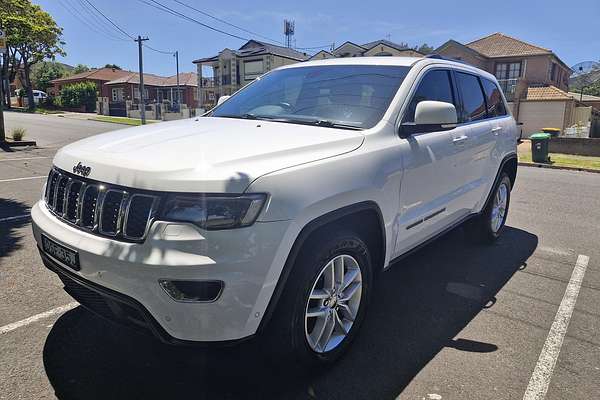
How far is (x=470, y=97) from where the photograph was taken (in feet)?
15.3

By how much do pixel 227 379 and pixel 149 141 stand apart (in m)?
1.51

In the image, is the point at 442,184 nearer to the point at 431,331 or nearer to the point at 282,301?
the point at 431,331

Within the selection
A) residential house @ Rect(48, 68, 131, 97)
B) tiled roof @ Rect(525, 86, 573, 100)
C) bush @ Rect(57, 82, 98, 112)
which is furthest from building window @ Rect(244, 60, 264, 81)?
tiled roof @ Rect(525, 86, 573, 100)

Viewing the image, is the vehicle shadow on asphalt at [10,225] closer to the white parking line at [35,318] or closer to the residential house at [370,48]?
the white parking line at [35,318]

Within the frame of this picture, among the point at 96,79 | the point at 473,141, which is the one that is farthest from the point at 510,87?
the point at 96,79

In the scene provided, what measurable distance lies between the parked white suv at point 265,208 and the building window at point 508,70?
33.3 metres

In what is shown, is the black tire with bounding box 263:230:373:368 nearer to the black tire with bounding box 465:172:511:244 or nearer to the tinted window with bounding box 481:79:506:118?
the black tire with bounding box 465:172:511:244

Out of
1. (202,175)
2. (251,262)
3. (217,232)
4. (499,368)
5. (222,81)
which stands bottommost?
(499,368)

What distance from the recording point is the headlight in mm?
2190

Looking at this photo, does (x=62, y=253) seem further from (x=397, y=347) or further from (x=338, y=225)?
(x=397, y=347)

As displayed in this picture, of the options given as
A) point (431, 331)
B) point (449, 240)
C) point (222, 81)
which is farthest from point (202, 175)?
point (222, 81)

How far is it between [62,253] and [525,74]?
117 ft

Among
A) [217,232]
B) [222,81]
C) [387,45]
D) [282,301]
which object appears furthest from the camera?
[222,81]

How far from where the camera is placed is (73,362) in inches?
114
